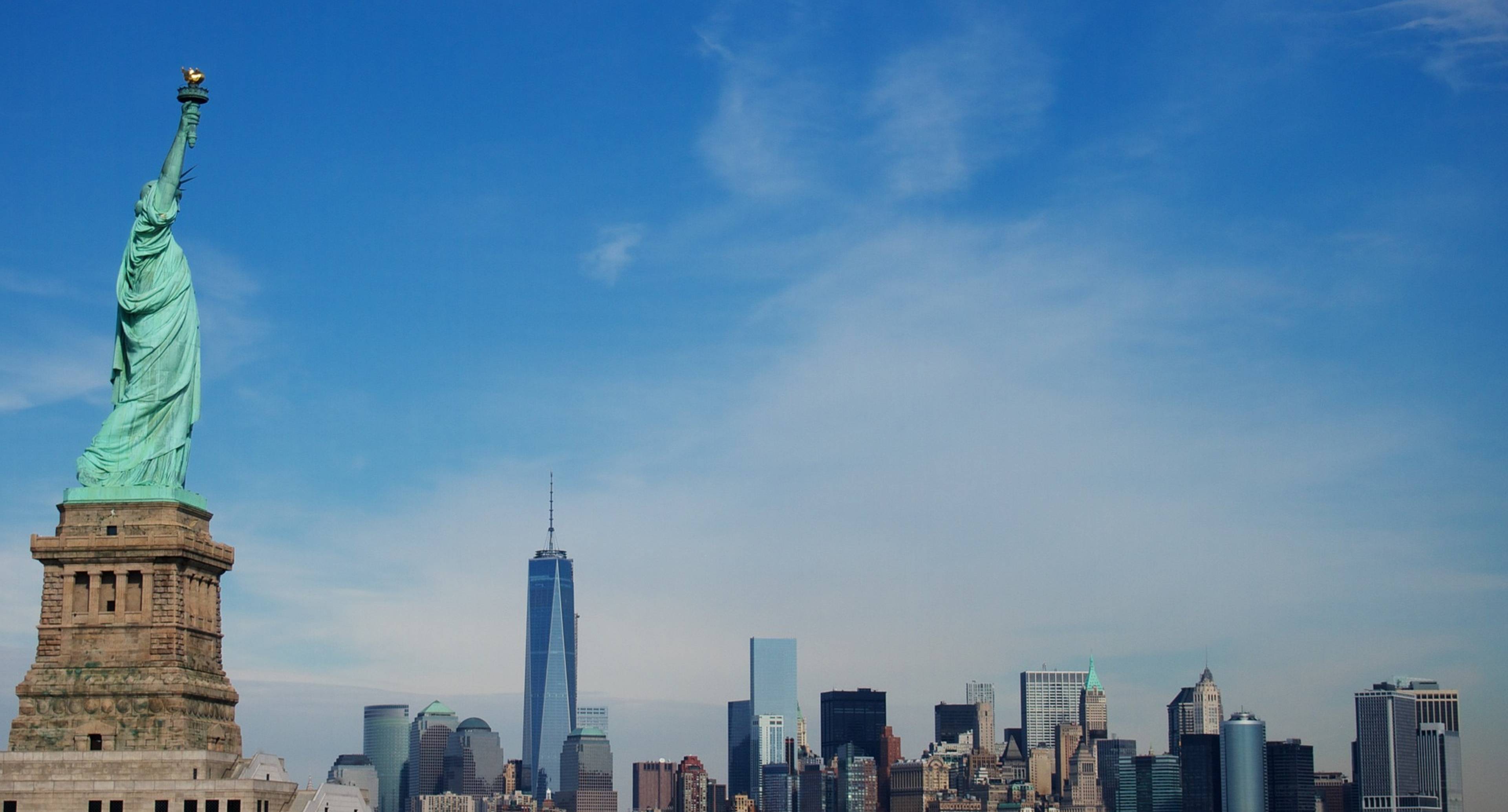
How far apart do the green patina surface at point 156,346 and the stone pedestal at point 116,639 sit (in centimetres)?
253

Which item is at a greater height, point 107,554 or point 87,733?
point 107,554

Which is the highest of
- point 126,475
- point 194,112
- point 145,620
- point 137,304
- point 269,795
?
point 194,112

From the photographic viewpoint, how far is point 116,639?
246 ft

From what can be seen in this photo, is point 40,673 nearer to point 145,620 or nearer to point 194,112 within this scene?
point 145,620

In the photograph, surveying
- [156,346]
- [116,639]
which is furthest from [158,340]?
[116,639]

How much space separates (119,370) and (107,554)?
24.6ft

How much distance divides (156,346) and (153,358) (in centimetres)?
47

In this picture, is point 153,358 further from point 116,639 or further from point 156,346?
point 116,639

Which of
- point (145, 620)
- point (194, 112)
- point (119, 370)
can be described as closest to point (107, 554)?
point (145, 620)

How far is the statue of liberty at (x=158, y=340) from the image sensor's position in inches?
3044

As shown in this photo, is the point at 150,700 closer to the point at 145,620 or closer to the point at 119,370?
the point at 145,620

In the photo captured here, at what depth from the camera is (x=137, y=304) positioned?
78.0 meters

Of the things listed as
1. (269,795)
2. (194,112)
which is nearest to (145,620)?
(269,795)

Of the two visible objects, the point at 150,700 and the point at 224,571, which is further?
the point at 224,571
